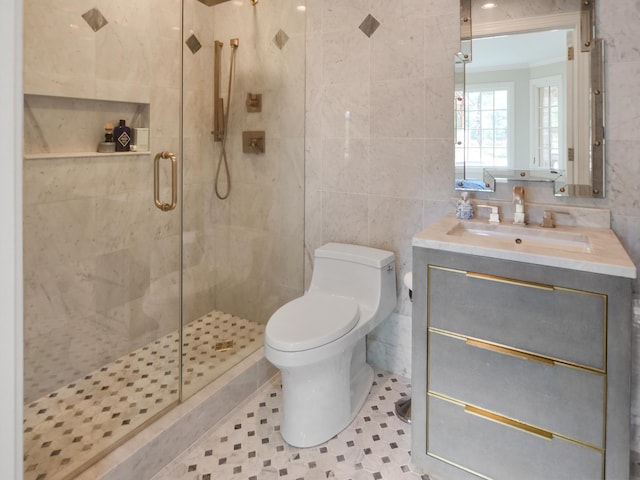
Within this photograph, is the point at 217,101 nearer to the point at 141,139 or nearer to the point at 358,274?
the point at 141,139

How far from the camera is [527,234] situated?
170 centimetres

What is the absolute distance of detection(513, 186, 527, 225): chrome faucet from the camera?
1.78m

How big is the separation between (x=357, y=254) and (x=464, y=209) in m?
0.58

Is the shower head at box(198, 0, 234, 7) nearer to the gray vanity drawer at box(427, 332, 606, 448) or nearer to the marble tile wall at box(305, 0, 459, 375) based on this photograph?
the marble tile wall at box(305, 0, 459, 375)

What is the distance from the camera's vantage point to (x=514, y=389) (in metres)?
1.37

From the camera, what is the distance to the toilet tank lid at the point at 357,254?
2.06 m

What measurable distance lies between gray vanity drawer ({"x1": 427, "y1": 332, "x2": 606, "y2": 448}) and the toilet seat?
0.41 m

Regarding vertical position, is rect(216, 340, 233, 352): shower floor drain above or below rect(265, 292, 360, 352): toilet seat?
below

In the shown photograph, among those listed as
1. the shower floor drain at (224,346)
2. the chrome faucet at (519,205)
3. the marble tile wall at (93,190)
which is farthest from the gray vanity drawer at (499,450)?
the marble tile wall at (93,190)

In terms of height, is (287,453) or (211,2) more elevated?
(211,2)

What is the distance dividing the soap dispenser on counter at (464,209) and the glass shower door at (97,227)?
1.48 meters

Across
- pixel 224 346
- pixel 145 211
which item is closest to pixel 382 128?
pixel 145 211

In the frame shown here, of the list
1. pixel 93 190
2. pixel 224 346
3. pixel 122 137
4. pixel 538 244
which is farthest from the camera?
pixel 224 346
